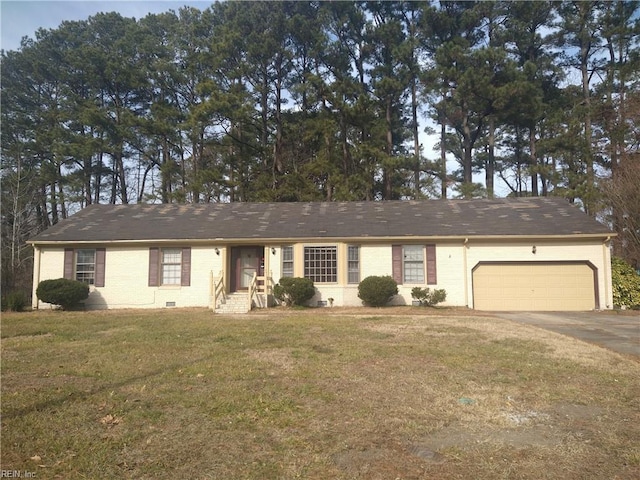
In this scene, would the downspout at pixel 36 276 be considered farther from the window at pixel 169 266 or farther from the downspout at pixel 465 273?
the downspout at pixel 465 273

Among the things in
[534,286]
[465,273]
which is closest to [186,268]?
[465,273]

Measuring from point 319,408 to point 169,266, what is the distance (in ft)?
44.1

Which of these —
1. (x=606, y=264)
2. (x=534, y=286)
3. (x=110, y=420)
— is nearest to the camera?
(x=110, y=420)

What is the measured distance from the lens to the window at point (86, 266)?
1675cm

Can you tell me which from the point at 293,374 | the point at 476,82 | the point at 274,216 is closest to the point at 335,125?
the point at 476,82

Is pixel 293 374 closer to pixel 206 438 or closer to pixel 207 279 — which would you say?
pixel 206 438

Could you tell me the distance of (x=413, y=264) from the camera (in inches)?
643

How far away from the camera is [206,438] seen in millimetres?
3996

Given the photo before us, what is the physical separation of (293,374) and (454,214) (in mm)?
13802

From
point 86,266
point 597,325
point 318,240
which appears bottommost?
point 597,325

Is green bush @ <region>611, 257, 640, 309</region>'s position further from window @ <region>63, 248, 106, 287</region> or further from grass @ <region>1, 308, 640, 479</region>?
window @ <region>63, 248, 106, 287</region>

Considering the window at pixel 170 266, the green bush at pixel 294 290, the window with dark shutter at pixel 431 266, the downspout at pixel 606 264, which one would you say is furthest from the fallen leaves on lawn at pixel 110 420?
the downspout at pixel 606 264

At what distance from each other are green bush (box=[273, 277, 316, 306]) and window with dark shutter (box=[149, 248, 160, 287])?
4.73 metres

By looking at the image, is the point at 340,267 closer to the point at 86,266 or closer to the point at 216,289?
the point at 216,289
